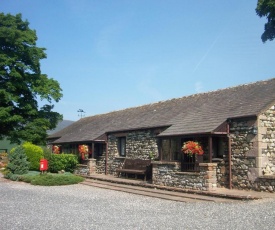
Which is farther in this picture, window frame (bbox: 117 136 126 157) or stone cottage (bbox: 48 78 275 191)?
window frame (bbox: 117 136 126 157)

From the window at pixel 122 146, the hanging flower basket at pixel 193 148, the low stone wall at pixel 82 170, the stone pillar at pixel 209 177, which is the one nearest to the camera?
the stone pillar at pixel 209 177

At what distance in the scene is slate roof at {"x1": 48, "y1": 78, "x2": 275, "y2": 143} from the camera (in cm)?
1497

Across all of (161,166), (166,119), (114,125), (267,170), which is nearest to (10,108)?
(114,125)

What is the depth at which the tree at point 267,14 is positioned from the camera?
84.2ft

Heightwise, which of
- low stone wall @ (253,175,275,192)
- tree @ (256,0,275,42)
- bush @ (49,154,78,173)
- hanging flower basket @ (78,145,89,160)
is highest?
tree @ (256,0,275,42)

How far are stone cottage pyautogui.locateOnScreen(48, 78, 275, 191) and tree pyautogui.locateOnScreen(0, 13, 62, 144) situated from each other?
9876mm

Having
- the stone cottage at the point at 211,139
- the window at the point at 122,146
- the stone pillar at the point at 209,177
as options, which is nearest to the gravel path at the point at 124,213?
the stone pillar at the point at 209,177

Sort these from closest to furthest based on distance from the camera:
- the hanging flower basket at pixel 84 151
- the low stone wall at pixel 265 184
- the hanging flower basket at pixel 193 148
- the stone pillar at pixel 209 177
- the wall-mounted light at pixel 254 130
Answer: the low stone wall at pixel 265 184 < the stone pillar at pixel 209 177 < the wall-mounted light at pixel 254 130 < the hanging flower basket at pixel 193 148 < the hanging flower basket at pixel 84 151

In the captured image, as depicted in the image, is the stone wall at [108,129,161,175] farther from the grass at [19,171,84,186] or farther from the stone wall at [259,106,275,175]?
the stone wall at [259,106,275,175]

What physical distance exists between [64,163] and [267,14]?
19.0 meters

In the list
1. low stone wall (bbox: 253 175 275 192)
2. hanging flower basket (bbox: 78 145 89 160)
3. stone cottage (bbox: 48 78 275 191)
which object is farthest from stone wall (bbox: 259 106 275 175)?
hanging flower basket (bbox: 78 145 89 160)

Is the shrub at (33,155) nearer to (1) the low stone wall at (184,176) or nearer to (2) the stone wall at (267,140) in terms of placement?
(1) the low stone wall at (184,176)

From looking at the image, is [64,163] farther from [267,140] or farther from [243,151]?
[267,140]

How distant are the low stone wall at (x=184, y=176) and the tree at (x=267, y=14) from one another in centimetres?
1614
